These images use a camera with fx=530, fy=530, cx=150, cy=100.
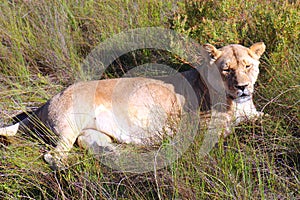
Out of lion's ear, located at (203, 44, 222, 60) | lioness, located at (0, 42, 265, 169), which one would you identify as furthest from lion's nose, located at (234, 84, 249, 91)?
lion's ear, located at (203, 44, 222, 60)

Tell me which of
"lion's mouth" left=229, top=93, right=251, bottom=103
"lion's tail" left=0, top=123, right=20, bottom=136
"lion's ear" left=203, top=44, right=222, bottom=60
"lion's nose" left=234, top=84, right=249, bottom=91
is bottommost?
A: "lion's tail" left=0, top=123, right=20, bottom=136

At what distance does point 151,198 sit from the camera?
278cm

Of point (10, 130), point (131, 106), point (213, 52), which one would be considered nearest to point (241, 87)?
point (213, 52)

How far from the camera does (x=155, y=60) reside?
431cm

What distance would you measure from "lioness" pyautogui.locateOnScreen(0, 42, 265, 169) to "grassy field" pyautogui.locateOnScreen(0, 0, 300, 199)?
0.16m

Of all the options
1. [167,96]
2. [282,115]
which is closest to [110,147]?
[167,96]

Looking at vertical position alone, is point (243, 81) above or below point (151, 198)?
above

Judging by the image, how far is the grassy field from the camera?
2752 millimetres

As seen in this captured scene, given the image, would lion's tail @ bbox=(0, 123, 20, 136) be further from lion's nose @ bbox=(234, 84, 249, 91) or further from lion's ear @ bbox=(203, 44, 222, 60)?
lion's nose @ bbox=(234, 84, 249, 91)

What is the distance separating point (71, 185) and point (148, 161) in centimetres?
45

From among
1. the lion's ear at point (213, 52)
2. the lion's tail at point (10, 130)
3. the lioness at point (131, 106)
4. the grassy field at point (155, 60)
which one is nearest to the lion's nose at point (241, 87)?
the lioness at point (131, 106)

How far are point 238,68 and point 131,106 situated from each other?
79 centimetres

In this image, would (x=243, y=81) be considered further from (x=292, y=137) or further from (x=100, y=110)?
(x=100, y=110)

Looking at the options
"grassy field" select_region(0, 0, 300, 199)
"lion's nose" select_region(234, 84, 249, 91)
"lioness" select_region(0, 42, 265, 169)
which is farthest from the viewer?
"lioness" select_region(0, 42, 265, 169)
